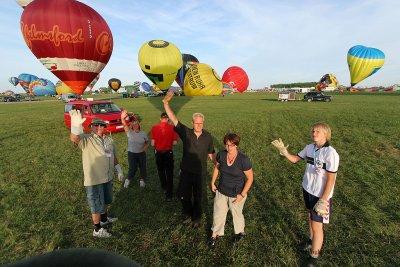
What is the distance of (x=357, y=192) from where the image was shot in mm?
5172

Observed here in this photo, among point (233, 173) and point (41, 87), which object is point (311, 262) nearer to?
point (233, 173)

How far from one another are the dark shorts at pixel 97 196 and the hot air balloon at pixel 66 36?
828 cm

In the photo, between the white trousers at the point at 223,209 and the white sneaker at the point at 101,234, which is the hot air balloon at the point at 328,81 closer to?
the white trousers at the point at 223,209

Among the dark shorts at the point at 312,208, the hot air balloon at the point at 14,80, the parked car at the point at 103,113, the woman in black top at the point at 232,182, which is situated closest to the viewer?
the dark shorts at the point at 312,208

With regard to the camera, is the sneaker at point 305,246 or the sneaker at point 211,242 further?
the sneaker at point 211,242

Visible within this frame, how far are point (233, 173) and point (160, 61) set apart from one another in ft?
62.8

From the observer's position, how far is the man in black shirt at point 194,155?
3711 millimetres

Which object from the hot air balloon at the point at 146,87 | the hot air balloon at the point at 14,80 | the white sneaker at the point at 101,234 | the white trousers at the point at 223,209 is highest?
the hot air balloon at the point at 14,80

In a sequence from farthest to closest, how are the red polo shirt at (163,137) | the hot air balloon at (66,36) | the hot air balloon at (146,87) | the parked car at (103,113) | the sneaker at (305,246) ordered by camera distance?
the hot air balloon at (146,87), the parked car at (103,113), the hot air balloon at (66,36), the red polo shirt at (163,137), the sneaker at (305,246)

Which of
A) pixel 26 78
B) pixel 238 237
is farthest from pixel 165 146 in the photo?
pixel 26 78

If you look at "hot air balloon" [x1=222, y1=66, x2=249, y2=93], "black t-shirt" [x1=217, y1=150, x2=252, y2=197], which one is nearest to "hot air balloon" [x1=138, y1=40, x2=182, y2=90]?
"black t-shirt" [x1=217, y1=150, x2=252, y2=197]

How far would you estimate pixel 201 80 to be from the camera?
120 ft

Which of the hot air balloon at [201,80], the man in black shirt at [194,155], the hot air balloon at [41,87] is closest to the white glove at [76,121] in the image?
the man in black shirt at [194,155]

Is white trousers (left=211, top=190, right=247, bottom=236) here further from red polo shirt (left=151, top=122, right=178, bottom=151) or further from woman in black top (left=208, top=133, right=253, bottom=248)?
red polo shirt (left=151, top=122, right=178, bottom=151)
